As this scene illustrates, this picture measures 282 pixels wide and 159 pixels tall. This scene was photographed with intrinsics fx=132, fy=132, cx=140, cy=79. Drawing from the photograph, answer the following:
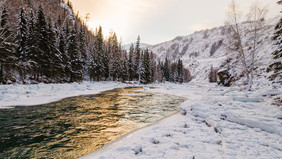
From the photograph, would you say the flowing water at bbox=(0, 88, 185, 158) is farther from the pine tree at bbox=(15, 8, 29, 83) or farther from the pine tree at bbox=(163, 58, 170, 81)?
the pine tree at bbox=(163, 58, 170, 81)

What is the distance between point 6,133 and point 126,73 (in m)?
45.8

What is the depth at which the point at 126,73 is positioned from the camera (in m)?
50.8

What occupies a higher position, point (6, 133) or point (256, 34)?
point (256, 34)

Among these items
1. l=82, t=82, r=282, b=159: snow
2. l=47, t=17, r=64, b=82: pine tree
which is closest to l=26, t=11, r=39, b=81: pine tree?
l=47, t=17, r=64, b=82: pine tree

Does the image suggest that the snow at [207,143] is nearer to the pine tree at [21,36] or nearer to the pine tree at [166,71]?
the pine tree at [21,36]

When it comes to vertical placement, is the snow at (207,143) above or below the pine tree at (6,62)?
below

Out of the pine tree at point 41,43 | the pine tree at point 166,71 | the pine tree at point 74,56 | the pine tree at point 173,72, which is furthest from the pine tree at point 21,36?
the pine tree at point 173,72

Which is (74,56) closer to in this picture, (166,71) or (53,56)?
(53,56)

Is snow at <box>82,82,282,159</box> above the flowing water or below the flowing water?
above

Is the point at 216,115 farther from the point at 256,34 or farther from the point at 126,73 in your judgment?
the point at 126,73

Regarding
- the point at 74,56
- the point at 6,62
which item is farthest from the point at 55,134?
the point at 74,56

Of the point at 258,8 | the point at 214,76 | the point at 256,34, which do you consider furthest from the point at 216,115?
the point at 214,76

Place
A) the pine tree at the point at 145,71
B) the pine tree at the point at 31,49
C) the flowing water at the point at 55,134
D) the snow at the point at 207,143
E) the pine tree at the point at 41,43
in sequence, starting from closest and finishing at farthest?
the snow at the point at 207,143 < the flowing water at the point at 55,134 < the pine tree at the point at 31,49 < the pine tree at the point at 41,43 < the pine tree at the point at 145,71

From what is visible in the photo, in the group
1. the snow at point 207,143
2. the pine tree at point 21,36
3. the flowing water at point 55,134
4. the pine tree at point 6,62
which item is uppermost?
the pine tree at point 21,36
